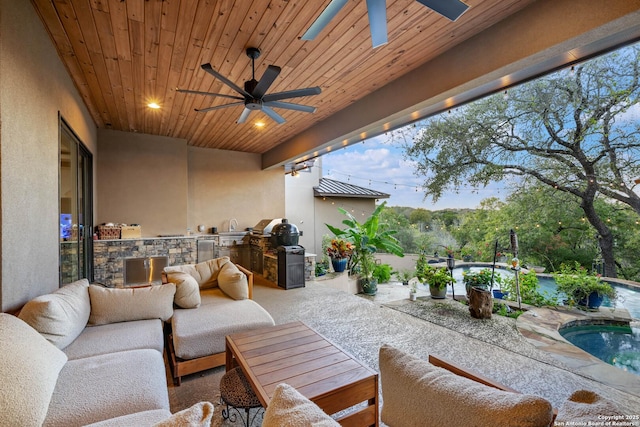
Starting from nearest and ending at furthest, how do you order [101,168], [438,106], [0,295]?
[0,295]
[438,106]
[101,168]

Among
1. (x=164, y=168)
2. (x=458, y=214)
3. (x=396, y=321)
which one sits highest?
(x=164, y=168)

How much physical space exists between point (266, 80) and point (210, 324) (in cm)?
242

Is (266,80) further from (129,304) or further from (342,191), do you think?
(342,191)

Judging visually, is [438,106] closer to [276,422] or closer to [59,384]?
[276,422]

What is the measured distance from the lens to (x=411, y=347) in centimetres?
319

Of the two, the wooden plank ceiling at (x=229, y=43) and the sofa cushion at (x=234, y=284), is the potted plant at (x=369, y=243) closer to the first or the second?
the wooden plank ceiling at (x=229, y=43)

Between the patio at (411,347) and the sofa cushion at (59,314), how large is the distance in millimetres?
912

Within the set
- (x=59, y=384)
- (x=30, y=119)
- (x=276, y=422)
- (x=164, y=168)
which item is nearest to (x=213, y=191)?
(x=164, y=168)

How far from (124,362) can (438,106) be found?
13.0 feet

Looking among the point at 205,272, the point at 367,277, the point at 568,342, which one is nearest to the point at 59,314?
the point at 205,272

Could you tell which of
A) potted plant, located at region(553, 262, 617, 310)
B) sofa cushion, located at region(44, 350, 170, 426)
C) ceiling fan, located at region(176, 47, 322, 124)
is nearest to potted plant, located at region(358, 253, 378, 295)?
potted plant, located at region(553, 262, 617, 310)

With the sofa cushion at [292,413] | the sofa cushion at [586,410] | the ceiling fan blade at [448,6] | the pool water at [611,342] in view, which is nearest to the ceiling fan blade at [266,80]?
the ceiling fan blade at [448,6]

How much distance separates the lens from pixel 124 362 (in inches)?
72.9

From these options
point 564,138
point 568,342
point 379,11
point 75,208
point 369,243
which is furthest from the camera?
point 369,243
